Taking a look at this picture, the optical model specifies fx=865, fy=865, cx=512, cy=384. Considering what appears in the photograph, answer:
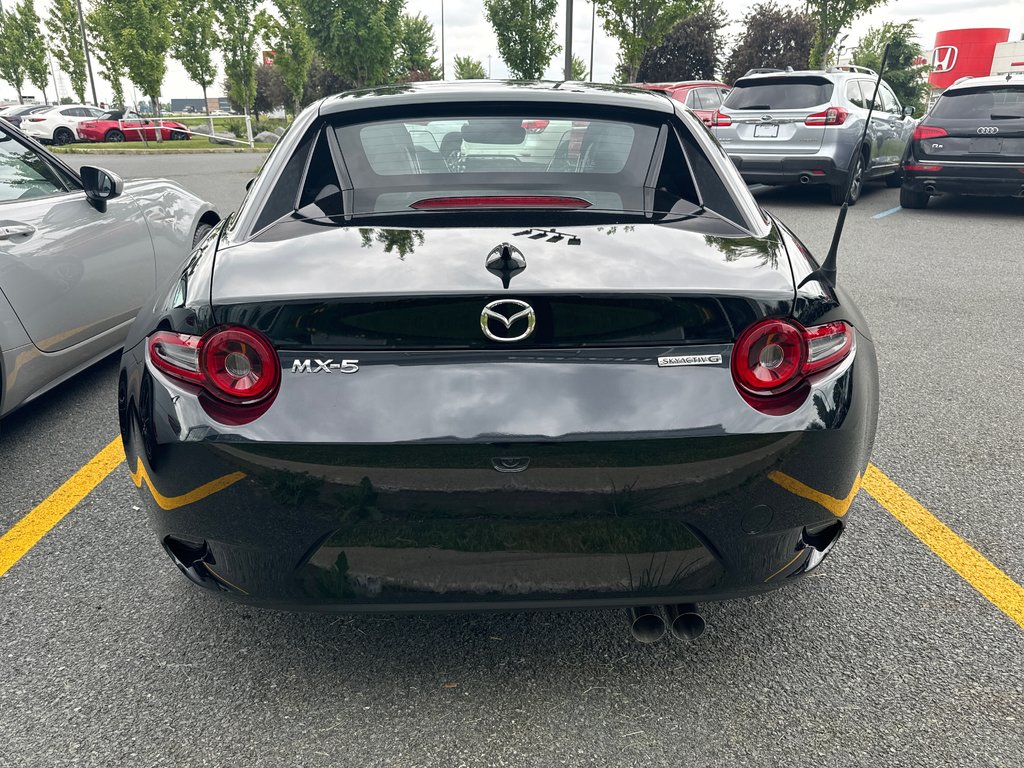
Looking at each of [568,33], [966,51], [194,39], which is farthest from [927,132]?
[966,51]

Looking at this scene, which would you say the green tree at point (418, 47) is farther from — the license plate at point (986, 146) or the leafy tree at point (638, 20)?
the license plate at point (986, 146)

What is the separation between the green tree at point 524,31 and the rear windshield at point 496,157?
25877 millimetres

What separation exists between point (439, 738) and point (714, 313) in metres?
1.21

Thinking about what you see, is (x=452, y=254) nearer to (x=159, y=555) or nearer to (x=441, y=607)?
(x=441, y=607)

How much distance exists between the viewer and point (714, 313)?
6.35 ft

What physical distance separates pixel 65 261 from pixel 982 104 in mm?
10461

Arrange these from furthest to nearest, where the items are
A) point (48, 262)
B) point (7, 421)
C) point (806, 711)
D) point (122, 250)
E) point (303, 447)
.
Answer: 1. point (122, 250)
2. point (7, 421)
3. point (48, 262)
4. point (806, 711)
5. point (303, 447)

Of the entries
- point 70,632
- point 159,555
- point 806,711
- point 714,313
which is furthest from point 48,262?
point 806,711

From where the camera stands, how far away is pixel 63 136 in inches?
1341

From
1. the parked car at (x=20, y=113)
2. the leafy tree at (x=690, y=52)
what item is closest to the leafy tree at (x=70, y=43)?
the parked car at (x=20, y=113)

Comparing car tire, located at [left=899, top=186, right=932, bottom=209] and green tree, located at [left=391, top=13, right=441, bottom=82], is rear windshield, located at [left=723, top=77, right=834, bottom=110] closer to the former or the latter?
car tire, located at [left=899, top=186, right=932, bottom=209]

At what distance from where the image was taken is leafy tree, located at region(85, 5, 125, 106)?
110 ft

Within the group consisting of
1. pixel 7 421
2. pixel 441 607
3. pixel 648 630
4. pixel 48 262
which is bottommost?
pixel 7 421

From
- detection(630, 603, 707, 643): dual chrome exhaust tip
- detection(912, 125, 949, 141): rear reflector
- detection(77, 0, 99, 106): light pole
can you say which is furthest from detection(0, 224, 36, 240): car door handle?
detection(77, 0, 99, 106): light pole
